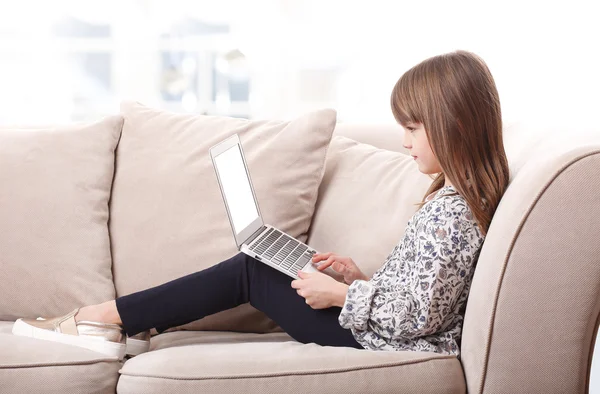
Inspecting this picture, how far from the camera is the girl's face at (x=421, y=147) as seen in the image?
1.44 m

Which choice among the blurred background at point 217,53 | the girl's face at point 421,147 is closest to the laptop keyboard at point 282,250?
the girl's face at point 421,147

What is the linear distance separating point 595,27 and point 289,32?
145cm

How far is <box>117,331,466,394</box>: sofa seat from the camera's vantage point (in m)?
1.20

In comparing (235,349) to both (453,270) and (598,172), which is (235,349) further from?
(598,172)

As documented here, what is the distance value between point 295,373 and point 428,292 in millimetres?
283

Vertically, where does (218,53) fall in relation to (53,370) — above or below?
above

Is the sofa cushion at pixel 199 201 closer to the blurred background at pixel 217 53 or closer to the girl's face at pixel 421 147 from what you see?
the girl's face at pixel 421 147

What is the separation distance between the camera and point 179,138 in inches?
72.7

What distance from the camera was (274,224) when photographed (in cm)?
173

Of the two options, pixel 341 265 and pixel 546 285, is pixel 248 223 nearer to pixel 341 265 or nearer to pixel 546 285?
pixel 341 265

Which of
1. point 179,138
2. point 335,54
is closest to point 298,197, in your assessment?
point 179,138

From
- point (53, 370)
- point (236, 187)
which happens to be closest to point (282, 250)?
point (236, 187)

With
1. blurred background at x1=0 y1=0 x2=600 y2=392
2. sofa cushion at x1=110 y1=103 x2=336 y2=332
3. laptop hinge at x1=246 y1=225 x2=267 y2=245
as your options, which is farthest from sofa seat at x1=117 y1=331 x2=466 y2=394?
blurred background at x1=0 y1=0 x2=600 y2=392

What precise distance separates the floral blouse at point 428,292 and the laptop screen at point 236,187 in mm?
332
